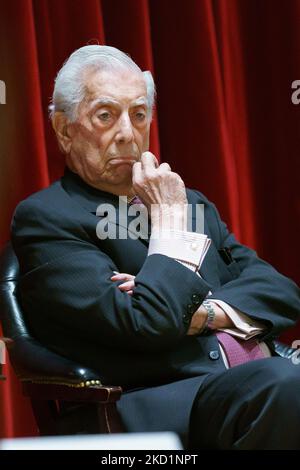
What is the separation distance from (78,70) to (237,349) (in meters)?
0.76

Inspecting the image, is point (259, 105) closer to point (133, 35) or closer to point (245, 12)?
point (245, 12)

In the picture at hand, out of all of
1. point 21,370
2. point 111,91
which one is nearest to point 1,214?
point 111,91

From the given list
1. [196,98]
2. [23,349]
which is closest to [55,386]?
[23,349]

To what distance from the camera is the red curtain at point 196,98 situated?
236cm

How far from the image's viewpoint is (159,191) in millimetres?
1936

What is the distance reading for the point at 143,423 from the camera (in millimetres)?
1690

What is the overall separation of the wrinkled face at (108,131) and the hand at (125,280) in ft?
1.01

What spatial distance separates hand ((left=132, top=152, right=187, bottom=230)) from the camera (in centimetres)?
190

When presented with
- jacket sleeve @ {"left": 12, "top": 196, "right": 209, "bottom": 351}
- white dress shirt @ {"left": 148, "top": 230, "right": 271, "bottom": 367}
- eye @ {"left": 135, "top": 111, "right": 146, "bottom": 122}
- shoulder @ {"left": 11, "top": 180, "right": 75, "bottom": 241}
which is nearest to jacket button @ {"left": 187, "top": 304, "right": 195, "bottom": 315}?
jacket sleeve @ {"left": 12, "top": 196, "right": 209, "bottom": 351}

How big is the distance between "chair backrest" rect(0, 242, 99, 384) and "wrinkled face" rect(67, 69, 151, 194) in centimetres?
30

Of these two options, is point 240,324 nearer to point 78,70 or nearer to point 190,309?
point 190,309

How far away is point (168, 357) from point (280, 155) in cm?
134

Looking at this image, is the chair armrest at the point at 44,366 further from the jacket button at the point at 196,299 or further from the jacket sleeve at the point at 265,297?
the jacket sleeve at the point at 265,297

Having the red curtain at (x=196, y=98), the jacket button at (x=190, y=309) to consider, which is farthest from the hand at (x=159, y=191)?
the red curtain at (x=196, y=98)
